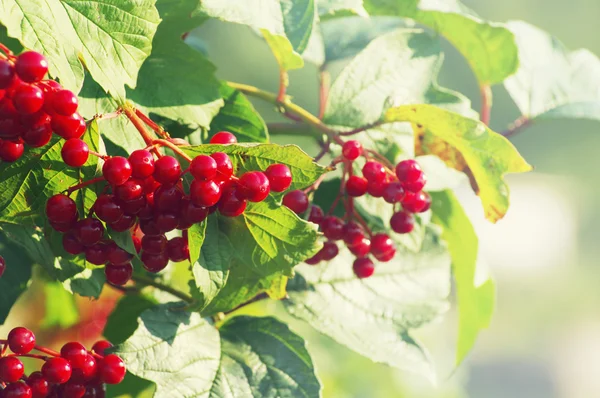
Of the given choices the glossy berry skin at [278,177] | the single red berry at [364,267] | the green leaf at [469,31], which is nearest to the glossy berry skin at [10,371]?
the glossy berry skin at [278,177]

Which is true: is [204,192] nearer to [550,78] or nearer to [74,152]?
[74,152]

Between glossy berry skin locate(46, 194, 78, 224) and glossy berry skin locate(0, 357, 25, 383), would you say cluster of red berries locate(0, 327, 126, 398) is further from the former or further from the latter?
glossy berry skin locate(46, 194, 78, 224)

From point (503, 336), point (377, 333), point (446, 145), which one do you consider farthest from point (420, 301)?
point (503, 336)

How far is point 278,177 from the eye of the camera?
0.53m

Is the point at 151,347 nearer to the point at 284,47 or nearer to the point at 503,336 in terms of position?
the point at 284,47

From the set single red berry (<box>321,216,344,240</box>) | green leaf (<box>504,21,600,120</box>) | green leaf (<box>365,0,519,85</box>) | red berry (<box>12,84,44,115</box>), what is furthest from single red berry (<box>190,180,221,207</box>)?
green leaf (<box>504,21,600,120</box>)

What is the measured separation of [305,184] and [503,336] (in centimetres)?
1141

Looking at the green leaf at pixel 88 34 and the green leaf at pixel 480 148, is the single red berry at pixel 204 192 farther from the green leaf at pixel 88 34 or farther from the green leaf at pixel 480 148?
the green leaf at pixel 480 148

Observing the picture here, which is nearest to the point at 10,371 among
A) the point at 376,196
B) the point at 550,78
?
the point at 376,196

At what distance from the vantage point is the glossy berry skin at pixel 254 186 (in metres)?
0.52

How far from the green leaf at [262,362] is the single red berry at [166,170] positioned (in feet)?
0.66

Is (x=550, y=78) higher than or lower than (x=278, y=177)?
lower

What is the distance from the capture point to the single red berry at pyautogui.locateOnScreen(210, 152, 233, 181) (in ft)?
1.73

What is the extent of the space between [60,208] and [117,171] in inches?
2.0
